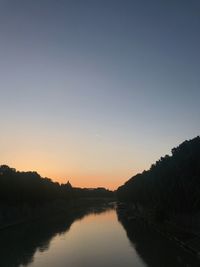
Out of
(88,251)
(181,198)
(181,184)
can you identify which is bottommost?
(88,251)

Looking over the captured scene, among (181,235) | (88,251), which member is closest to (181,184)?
(181,235)

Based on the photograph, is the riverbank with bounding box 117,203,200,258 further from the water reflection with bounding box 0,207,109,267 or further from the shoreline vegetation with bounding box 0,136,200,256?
the water reflection with bounding box 0,207,109,267

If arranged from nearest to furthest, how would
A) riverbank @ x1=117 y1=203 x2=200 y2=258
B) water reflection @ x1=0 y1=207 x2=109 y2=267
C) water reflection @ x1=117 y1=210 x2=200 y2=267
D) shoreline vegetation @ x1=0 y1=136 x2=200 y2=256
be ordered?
water reflection @ x1=117 y1=210 x2=200 y2=267 < water reflection @ x1=0 y1=207 x2=109 y2=267 < riverbank @ x1=117 y1=203 x2=200 y2=258 < shoreline vegetation @ x1=0 y1=136 x2=200 y2=256

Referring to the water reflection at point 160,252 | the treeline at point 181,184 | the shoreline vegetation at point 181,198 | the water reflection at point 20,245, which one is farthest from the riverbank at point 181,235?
the water reflection at point 20,245

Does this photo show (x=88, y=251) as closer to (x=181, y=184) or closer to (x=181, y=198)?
(x=181, y=198)

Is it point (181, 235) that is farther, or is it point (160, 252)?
point (181, 235)

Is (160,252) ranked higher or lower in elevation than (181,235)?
lower

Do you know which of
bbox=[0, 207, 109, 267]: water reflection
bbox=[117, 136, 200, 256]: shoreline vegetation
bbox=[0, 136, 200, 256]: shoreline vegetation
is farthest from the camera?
bbox=[0, 136, 200, 256]: shoreline vegetation

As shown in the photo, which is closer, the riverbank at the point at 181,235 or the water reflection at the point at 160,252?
the water reflection at the point at 160,252

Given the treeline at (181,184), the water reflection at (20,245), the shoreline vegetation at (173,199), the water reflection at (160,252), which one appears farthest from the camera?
the treeline at (181,184)

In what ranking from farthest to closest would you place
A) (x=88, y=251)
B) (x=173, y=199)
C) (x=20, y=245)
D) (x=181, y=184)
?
1. (x=173, y=199)
2. (x=181, y=184)
3. (x=20, y=245)
4. (x=88, y=251)

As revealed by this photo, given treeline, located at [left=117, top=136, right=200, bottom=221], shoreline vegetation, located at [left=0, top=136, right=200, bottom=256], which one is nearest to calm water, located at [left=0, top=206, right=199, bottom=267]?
shoreline vegetation, located at [left=0, top=136, right=200, bottom=256]

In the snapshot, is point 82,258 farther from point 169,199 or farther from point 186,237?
point 169,199

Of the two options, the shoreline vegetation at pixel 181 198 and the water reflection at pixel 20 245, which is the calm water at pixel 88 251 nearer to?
the water reflection at pixel 20 245
